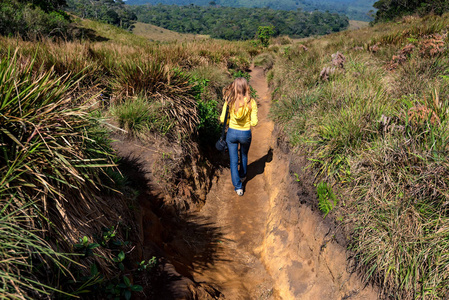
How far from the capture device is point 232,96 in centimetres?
541

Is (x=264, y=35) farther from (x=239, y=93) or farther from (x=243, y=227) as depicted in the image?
(x=243, y=227)

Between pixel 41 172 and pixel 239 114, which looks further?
pixel 239 114

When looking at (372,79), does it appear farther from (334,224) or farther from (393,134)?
(334,224)

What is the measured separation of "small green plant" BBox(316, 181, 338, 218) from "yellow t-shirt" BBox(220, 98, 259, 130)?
6.38ft

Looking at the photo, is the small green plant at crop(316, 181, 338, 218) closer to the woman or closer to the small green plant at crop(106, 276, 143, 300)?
the woman

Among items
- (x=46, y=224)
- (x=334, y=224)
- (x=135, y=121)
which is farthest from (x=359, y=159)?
(x=135, y=121)


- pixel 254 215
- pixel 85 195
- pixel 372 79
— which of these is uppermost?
pixel 372 79

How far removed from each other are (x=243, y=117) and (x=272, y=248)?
8.06ft

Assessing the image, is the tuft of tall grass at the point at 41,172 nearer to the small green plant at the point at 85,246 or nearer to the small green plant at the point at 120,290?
the small green plant at the point at 85,246

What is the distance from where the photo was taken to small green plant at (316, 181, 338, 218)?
377cm

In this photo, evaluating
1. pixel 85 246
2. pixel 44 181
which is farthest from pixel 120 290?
pixel 44 181

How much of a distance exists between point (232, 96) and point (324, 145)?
79.4 inches

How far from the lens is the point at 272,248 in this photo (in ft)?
15.4

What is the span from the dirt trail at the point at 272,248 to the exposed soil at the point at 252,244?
0.04ft
